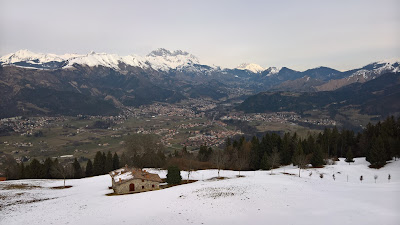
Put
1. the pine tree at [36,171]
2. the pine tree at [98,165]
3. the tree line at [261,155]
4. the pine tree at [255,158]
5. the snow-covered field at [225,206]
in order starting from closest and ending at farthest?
1. the snow-covered field at [225,206]
2. the tree line at [261,155]
3. the pine tree at [36,171]
4. the pine tree at [255,158]
5. the pine tree at [98,165]

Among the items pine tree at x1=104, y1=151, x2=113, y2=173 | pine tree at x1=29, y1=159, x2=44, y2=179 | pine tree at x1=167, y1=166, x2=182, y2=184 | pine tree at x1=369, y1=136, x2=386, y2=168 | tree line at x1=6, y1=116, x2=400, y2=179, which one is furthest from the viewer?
pine tree at x1=104, y1=151, x2=113, y2=173

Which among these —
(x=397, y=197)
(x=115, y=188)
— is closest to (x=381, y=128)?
(x=397, y=197)

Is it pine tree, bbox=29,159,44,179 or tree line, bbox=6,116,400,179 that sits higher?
tree line, bbox=6,116,400,179

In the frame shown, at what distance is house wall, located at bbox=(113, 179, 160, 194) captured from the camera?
53.0 metres

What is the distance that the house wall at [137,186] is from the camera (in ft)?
174

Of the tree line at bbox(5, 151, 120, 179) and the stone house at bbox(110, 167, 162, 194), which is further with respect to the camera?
the tree line at bbox(5, 151, 120, 179)

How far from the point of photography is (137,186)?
54.4 m

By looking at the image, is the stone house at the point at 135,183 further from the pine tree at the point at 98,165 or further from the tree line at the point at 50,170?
the pine tree at the point at 98,165

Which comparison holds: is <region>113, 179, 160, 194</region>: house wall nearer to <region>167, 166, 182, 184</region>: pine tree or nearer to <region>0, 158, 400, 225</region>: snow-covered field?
<region>0, 158, 400, 225</region>: snow-covered field

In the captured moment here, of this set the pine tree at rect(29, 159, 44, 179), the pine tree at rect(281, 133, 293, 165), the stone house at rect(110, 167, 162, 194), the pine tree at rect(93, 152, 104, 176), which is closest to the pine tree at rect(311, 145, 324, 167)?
the pine tree at rect(281, 133, 293, 165)

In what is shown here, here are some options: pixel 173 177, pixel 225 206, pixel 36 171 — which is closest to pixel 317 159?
pixel 173 177

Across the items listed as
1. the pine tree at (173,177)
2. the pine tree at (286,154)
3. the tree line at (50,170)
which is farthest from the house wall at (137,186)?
the pine tree at (286,154)

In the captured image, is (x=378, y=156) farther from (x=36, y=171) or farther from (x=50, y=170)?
(x=36, y=171)

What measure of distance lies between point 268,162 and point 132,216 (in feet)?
170
